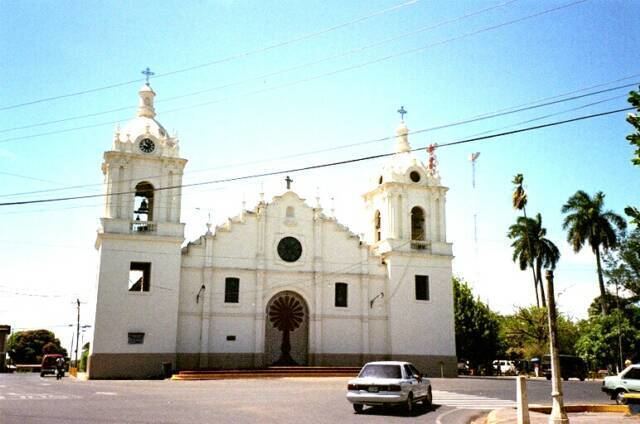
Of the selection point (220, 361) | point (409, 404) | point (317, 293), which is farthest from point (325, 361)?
point (409, 404)

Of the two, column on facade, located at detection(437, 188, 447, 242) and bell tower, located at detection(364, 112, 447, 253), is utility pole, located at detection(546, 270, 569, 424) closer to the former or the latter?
bell tower, located at detection(364, 112, 447, 253)

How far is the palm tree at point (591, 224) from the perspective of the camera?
5094cm

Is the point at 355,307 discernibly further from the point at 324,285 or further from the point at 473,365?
the point at 473,365

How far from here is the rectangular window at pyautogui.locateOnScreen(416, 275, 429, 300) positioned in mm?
39906

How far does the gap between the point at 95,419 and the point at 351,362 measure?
25668 mm

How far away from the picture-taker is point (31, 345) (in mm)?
86812

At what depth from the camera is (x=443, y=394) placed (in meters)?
24.0

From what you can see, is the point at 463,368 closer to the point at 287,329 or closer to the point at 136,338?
the point at 287,329

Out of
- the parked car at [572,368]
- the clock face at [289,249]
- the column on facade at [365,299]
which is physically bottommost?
the parked car at [572,368]

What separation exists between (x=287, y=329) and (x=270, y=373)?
4.27 meters

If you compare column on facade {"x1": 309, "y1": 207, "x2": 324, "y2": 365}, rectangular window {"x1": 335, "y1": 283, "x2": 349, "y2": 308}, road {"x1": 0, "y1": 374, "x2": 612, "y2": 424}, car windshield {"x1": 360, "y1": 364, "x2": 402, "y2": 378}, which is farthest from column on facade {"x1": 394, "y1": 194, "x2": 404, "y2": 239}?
car windshield {"x1": 360, "y1": 364, "x2": 402, "y2": 378}

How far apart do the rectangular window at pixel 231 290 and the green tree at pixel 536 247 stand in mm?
30146

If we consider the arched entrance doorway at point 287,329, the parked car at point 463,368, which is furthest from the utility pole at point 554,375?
the parked car at point 463,368

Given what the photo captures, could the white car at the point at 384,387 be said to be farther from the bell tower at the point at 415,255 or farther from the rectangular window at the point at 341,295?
the bell tower at the point at 415,255
